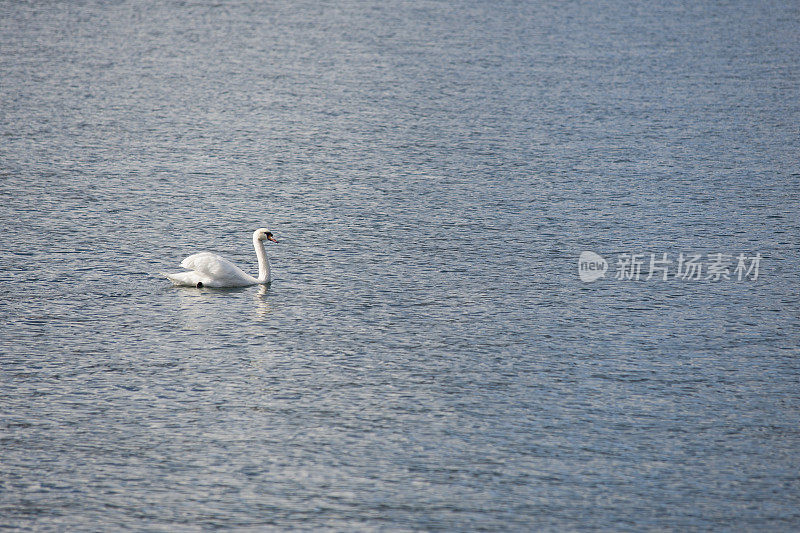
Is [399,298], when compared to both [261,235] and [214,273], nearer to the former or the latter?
[261,235]

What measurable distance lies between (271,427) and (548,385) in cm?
317

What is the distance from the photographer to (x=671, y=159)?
2259 centimetres

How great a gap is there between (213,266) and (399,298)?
262cm

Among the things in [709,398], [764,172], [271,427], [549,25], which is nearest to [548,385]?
[709,398]

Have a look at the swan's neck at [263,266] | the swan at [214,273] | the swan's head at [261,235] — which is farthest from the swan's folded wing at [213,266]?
the swan's head at [261,235]

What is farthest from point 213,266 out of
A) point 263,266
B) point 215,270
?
point 263,266

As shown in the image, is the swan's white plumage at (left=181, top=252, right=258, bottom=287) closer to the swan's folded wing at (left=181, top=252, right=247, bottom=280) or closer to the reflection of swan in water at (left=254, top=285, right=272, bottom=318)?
the swan's folded wing at (left=181, top=252, right=247, bottom=280)

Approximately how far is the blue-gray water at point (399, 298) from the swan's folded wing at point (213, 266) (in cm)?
36

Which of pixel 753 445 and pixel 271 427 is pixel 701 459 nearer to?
pixel 753 445

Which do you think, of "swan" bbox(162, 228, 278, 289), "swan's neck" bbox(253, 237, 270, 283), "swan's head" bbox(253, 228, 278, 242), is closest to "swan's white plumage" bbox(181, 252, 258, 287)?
"swan" bbox(162, 228, 278, 289)

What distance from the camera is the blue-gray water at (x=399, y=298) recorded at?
34.3ft

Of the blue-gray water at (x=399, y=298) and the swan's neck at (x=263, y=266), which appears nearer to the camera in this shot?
the blue-gray water at (x=399, y=298)

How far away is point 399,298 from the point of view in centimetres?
1541

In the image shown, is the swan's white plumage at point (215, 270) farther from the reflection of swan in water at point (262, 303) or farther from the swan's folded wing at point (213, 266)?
the reflection of swan in water at point (262, 303)
